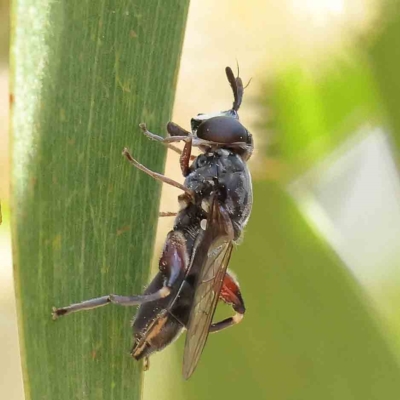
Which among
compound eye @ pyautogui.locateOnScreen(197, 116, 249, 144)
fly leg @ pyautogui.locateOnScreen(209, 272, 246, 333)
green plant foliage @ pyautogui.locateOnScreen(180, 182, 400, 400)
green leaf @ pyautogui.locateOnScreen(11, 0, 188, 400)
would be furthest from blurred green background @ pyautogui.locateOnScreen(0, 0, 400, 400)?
green leaf @ pyautogui.locateOnScreen(11, 0, 188, 400)

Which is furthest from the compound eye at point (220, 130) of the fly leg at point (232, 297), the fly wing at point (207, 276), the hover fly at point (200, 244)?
the fly leg at point (232, 297)

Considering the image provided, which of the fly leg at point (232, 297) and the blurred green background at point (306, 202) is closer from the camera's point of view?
the fly leg at point (232, 297)

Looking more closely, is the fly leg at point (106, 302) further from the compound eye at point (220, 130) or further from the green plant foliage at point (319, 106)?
the green plant foliage at point (319, 106)

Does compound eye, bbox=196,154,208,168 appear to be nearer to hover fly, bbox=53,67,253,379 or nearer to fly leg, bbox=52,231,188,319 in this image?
hover fly, bbox=53,67,253,379

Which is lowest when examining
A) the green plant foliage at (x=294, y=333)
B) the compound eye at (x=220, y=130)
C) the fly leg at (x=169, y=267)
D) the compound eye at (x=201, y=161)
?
the green plant foliage at (x=294, y=333)

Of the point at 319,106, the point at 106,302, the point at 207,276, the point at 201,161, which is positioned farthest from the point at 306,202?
the point at 106,302

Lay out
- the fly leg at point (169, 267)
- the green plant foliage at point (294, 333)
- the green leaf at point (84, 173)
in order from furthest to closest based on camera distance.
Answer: the green plant foliage at point (294, 333)
the fly leg at point (169, 267)
the green leaf at point (84, 173)
